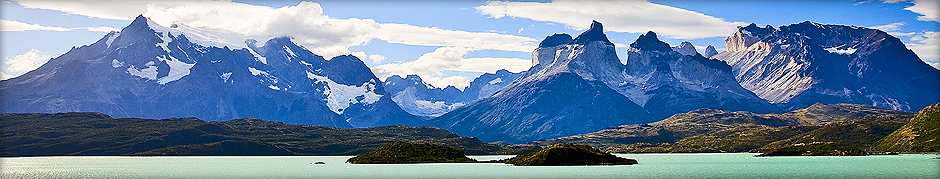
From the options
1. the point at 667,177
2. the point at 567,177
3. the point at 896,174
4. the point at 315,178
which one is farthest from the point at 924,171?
the point at 315,178

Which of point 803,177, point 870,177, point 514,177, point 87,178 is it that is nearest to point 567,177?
point 514,177

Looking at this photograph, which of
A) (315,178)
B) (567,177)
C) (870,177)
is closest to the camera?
(870,177)

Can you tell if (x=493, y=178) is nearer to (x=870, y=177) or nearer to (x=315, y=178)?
(x=315, y=178)

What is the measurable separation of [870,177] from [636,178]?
35.0m

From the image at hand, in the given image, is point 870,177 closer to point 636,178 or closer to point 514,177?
point 636,178

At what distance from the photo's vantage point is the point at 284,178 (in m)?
153

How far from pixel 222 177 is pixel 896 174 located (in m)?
113

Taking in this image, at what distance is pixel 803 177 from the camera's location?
13600 cm

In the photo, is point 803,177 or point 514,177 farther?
point 514,177

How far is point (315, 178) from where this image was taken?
151625mm

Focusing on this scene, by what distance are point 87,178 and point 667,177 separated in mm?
105242

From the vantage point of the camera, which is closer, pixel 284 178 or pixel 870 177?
pixel 870 177

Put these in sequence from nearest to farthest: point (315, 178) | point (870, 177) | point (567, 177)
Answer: point (870, 177) → point (567, 177) → point (315, 178)

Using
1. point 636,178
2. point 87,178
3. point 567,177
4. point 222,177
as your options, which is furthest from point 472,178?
point 87,178
